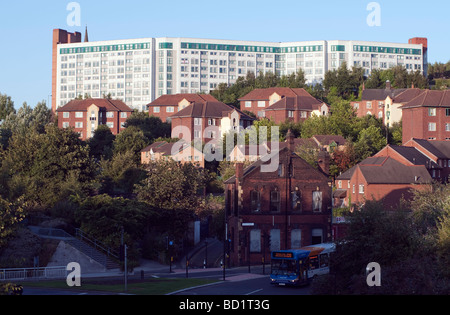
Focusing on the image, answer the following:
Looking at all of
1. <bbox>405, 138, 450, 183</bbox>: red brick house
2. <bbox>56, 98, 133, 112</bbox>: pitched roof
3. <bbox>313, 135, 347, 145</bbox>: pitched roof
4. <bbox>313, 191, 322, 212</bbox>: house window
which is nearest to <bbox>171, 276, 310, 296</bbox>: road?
<bbox>313, 191, 322, 212</bbox>: house window

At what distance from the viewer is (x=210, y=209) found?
7231 centimetres

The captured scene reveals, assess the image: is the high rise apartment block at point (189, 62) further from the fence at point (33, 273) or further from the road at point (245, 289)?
the road at point (245, 289)

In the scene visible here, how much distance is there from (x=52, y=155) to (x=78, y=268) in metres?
21.7

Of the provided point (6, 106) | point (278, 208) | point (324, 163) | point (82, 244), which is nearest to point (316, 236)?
point (278, 208)

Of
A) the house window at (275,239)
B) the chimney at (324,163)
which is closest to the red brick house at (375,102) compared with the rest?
the chimney at (324,163)

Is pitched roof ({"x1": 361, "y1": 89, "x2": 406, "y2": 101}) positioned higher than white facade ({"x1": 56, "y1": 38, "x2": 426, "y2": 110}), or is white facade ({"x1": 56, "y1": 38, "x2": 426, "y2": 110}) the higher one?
white facade ({"x1": 56, "y1": 38, "x2": 426, "y2": 110})

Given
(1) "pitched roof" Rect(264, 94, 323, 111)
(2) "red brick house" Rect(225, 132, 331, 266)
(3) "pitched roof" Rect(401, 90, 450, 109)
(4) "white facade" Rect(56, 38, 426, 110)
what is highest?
(4) "white facade" Rect(56, 38, 426, 110)

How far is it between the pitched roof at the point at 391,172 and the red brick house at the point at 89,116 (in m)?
78.4

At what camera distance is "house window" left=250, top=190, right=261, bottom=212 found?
198 feet

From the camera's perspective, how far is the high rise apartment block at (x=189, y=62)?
187750 millimetres

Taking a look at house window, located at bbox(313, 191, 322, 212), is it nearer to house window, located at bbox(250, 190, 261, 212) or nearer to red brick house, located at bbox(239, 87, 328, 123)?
house window, located at bbox(250, 190, 261, 212)

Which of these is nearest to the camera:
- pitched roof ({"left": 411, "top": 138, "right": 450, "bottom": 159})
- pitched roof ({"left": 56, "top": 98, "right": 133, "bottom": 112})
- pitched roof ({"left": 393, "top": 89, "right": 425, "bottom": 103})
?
pitched roof ({"left": 411, "top": 138, "right": 450, "bottom": 159})

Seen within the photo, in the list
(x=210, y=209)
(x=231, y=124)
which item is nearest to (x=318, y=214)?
(x=210, y=209)
